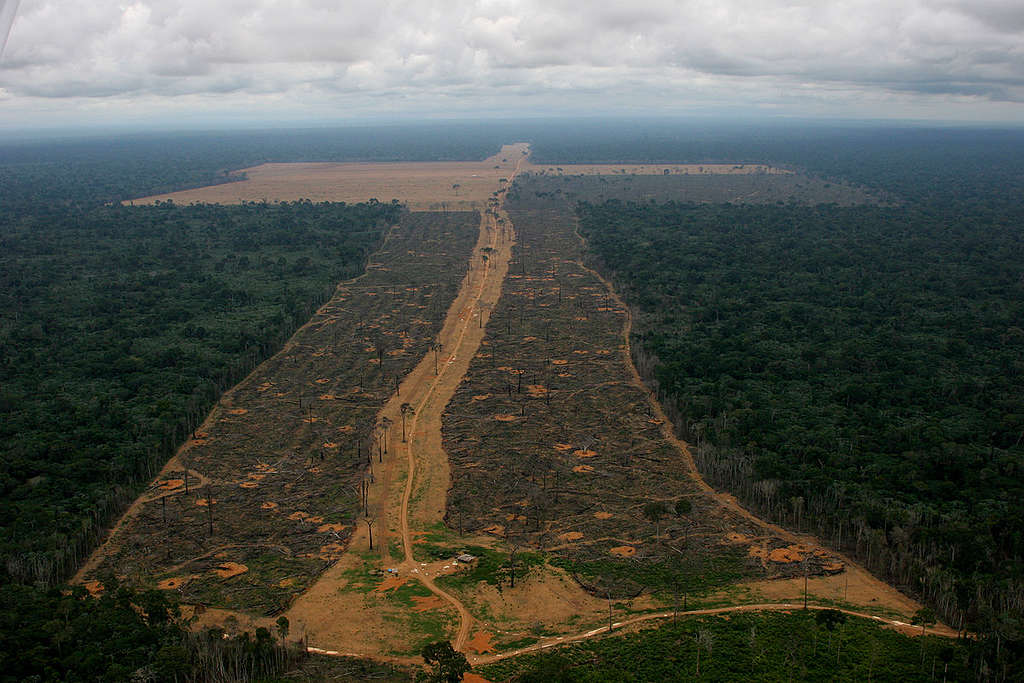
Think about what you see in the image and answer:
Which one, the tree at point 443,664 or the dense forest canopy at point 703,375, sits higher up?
the dense forest canopy at point 703,375

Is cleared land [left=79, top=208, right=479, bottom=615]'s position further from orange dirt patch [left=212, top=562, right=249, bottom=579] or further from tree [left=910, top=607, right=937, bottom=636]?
tree [left=910, top=607, right=937, bottom=636]

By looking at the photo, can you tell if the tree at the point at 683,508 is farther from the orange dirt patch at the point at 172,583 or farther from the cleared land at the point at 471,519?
the orange dirt patch at the point at 172,583

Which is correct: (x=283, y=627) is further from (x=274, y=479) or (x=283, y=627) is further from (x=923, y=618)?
(x=923, y=618)

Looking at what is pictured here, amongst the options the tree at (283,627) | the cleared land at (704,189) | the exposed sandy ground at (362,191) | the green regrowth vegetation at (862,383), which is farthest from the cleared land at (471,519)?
the cleared land at (704,189)

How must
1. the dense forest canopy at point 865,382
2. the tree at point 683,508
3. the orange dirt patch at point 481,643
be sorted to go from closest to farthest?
the orange dirt patch at point 481,643, the dense forest canopy at point 865,382, the tree at point 683,508

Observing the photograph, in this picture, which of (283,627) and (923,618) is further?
(923,618)

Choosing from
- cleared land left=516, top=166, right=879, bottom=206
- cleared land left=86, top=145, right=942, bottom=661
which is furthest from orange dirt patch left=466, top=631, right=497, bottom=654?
cleared land left=516, top=166, right=879, bottom=206

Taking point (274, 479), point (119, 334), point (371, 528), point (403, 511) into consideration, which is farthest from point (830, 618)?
point (119, 334)
